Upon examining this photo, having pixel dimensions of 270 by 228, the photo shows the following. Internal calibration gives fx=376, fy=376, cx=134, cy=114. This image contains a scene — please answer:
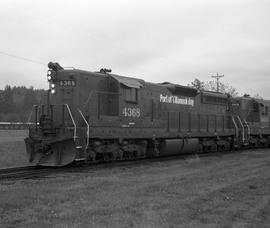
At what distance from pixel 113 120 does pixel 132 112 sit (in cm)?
140

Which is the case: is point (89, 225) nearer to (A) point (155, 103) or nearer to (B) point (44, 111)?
(B) point (44, 111)

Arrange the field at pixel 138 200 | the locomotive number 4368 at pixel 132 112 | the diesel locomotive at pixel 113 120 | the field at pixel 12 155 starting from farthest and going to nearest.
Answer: the field at pixel 12 155, the locomotive number 4368 at pixel 132 112, the diesel locomotive at pixel 113 120, the field at pixel 138 200

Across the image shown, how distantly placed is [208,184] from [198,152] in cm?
1129

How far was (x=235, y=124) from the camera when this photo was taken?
23.7 metres

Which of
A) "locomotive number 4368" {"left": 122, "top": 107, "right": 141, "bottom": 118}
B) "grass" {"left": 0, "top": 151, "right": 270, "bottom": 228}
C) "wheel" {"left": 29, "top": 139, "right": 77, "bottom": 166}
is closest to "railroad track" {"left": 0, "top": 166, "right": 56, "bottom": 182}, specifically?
"wheel" {"left": 29, "top": 139, "right": 77, "bottom": 166}

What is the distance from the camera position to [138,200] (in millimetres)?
7609

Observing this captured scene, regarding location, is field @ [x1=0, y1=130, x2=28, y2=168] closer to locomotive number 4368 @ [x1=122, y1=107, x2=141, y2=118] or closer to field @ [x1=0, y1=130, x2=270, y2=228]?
locomotive number 4368 @ [x1=122, y1=107, x2=141, y2=118]

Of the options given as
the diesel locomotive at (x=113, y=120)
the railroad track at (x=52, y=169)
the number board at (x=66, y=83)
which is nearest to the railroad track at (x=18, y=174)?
the railroad track at (x=52, y=169)

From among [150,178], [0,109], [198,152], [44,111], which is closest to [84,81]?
[44,111]

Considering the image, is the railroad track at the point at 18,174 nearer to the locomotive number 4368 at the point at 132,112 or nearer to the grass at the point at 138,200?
the grass at the point at 138,200

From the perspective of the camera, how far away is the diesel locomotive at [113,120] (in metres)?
13.5

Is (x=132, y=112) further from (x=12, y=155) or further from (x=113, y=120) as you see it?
(x=12, y=155)

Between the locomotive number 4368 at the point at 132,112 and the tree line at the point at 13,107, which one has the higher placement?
the tree line at the point at 13,107

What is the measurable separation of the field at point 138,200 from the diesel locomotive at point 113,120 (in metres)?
2.13
